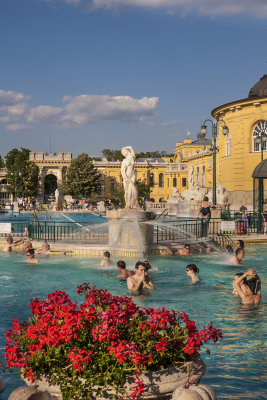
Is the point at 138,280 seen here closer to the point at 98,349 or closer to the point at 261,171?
the point at 98,349

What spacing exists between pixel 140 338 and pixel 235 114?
42.3 meters

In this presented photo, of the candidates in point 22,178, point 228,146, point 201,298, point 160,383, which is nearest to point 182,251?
point 201,298

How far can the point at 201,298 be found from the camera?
11391 millimetres

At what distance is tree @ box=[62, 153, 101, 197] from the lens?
94.5 meters

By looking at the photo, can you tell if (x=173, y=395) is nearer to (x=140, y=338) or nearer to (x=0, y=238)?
(x=140, y=338)

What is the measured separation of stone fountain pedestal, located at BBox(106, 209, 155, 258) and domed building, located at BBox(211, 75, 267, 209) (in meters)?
27.0

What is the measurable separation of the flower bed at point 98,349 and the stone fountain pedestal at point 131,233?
41.6 feet

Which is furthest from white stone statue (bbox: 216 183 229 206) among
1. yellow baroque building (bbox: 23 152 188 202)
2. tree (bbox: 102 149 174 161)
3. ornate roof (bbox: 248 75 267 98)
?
tree (bbox: 102 149 174 161)

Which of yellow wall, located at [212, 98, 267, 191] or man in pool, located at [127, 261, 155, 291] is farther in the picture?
yellow wall, located at [212, 98, 267, 191]

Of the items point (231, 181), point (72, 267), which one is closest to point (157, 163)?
point (231, 181)

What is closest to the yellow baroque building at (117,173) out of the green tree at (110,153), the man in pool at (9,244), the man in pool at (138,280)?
the green tree at (110,153)

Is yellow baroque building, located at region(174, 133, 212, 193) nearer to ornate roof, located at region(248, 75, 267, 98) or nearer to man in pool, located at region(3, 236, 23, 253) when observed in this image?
ornate roof, located at region(248, 75, 267, 98)

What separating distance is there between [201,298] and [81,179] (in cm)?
8477

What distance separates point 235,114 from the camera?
4459cm
